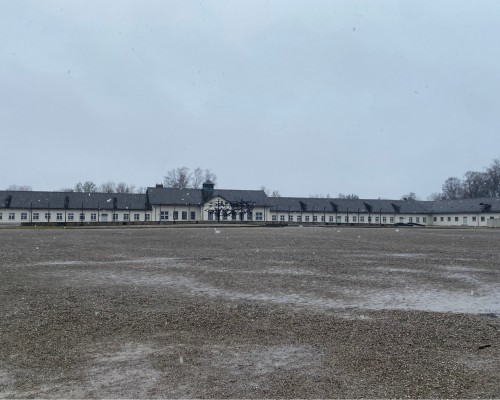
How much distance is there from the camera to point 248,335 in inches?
265

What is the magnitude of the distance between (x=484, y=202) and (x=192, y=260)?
83693mm

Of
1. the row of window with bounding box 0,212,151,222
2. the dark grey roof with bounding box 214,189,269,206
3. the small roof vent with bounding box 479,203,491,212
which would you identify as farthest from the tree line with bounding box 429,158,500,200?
the row of window with bounding box 0,212,151,222

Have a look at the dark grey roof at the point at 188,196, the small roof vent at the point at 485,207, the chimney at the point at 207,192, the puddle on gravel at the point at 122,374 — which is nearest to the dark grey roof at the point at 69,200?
the dark grey roof at the point at 188,196

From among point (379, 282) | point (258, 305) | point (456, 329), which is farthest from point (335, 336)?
point (379, 282)

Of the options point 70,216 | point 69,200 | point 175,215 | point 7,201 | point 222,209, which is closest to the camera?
point 7,201

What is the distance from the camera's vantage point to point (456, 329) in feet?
23.2

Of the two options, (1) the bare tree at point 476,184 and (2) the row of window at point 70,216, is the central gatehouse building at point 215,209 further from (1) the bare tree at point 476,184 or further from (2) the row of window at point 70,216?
(1) the bare tree at point 476,184

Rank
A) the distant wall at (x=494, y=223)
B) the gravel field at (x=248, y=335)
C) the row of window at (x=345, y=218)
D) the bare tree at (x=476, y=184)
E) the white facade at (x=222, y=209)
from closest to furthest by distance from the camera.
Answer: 1. the gravel field at (x=248, y=335)
2. the distant wall at (x=494, y=223)
3. the white facade at (x=222, y=209)
4. the row of window at (x=345, y=218)
5. the bare tree at (x=476, y=184)

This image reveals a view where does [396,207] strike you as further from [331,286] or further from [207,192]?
[331,286]

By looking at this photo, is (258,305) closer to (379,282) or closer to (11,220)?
(379,282)

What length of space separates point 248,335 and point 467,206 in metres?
94.1

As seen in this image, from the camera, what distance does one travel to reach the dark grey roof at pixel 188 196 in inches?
3359

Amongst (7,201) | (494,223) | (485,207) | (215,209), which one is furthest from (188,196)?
(485,207)

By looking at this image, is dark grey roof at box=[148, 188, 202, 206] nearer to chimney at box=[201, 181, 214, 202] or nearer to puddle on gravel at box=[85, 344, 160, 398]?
chimney at box=[201, 181, 214, 202]
